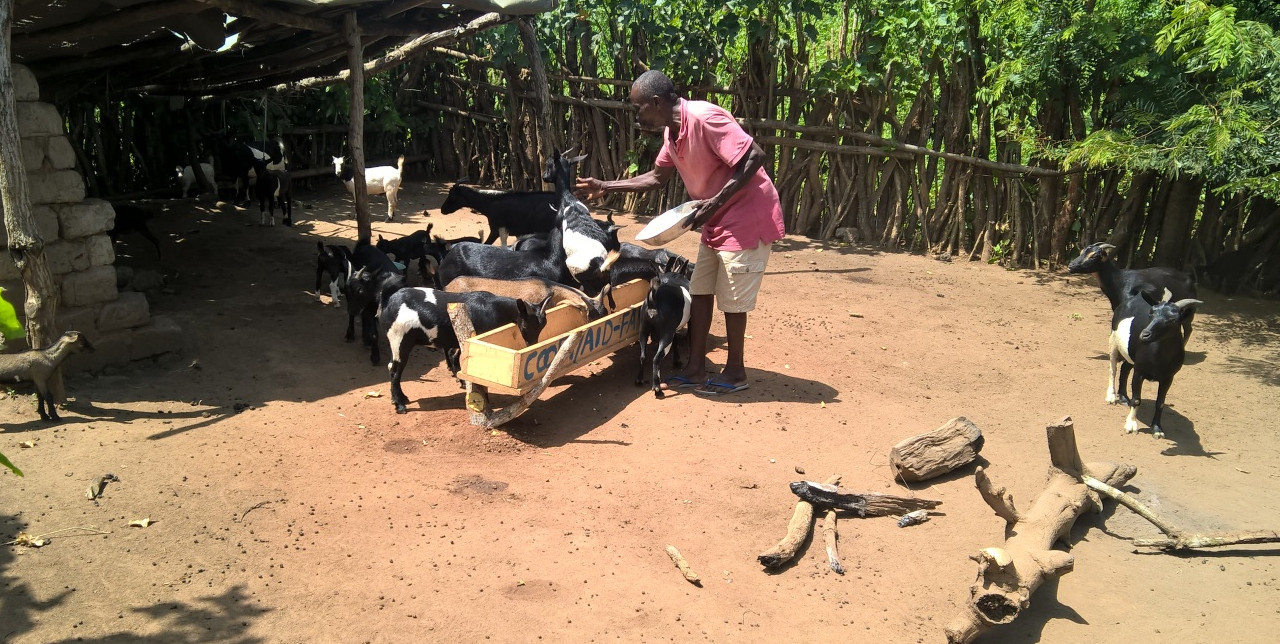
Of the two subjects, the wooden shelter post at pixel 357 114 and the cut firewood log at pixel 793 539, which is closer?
the cut firewood log at pixel 793 539

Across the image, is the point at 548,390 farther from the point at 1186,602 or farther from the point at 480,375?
the point at 1186,602

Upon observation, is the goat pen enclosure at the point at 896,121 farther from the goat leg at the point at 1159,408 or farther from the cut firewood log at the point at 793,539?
the cut firewood log at the point at 793,539

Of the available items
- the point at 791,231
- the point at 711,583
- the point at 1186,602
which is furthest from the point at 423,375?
the point at 791,231

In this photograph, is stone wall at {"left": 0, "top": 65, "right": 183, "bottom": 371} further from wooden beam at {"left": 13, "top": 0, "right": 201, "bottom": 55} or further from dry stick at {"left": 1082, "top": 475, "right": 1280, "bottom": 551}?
dry stick at {"left": 1082, "top": 475, "right": 1280, "bottom": 551}

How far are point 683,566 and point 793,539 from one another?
0.55 metres

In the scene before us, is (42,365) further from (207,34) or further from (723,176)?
(723,176)

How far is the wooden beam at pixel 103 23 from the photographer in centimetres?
598

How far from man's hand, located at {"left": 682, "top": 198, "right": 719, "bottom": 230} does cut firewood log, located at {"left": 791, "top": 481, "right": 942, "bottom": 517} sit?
1789mm

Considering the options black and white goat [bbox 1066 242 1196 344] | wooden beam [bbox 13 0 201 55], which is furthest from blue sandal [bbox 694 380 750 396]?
wooden beam [bbox 13 0 201 55]

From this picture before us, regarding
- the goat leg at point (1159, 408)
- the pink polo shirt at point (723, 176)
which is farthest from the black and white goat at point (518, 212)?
the goat leg at point (1159, 408)

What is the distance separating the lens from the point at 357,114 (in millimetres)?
7723

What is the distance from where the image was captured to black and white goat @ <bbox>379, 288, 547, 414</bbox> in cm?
580

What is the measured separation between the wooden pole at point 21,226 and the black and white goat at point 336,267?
2.43 meters

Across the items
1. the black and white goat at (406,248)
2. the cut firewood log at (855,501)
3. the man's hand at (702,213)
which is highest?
the man's hand at (702,213)
